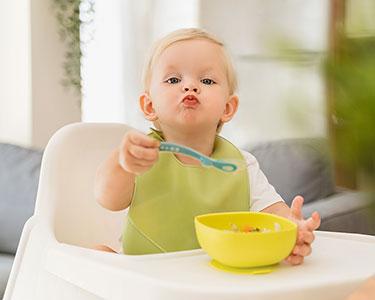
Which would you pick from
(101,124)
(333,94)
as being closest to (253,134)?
(101,124)

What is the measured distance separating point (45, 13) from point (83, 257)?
2.37 m

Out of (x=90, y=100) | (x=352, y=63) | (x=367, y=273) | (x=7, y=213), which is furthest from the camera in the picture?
(x=90, y=100)

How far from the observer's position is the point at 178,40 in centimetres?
94

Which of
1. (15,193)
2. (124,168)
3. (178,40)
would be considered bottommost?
(15,193)

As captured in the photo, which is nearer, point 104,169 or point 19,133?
point 104,169

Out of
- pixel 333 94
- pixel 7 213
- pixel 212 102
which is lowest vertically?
pixel 7 213

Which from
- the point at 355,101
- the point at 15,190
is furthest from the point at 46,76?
the point at 355,101

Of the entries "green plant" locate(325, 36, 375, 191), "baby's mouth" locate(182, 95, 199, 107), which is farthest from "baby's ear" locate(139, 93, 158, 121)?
"green plant" locate(325, 36, 375, 191)

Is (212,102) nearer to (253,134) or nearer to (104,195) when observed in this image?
(104,195)

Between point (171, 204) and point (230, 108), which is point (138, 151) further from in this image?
point (230, 108)

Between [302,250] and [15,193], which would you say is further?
[15,193]

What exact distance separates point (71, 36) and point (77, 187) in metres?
2.00

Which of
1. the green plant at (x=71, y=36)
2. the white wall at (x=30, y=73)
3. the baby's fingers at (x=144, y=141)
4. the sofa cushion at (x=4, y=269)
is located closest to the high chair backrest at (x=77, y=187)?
the baby's fingers at (x=144, y=141)

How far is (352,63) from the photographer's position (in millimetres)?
295
